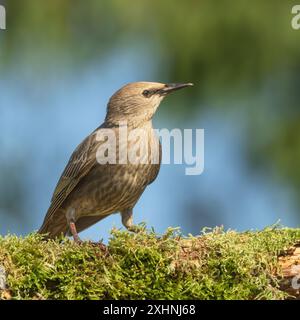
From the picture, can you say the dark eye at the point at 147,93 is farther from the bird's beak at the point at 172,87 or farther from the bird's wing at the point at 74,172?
the bird's wing at the point at 74,172

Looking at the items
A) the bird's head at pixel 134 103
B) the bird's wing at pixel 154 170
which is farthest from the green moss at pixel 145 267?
the bird's head at pixel 134 103

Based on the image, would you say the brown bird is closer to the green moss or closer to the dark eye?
the dark eye

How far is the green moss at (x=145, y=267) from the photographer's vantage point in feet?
20.0

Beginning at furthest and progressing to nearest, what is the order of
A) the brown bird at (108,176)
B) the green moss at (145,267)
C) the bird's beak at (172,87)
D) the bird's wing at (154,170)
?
the bird's wing at (154,170) → the brown bird at (108,176) → the bird's beak at (172,87) → the green moss at (145,267)

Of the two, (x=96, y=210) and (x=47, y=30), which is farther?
(x=96, y=210)

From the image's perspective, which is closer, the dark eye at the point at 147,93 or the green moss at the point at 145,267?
the green moss at the point at 145,267

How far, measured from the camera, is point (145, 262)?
20.5 ft

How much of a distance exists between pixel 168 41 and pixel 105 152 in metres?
1.35

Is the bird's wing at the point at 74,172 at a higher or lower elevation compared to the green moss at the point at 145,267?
higher
